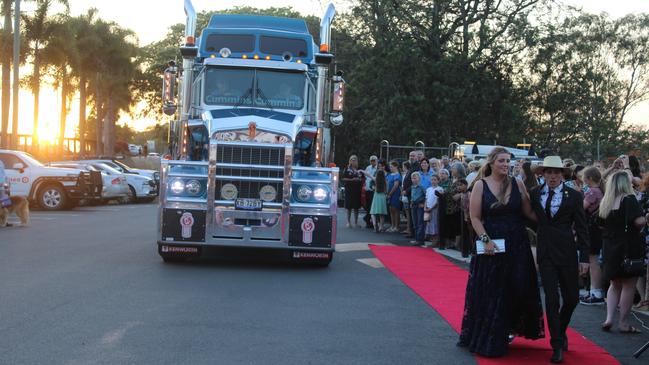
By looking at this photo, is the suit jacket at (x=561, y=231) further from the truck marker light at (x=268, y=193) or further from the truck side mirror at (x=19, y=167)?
the truck side mirror at (x=19, y=167)

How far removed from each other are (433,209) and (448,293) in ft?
22.1

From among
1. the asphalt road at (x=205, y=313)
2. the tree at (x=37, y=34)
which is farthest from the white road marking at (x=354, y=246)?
the tree at (x=37, y=34)

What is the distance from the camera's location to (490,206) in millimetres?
8039

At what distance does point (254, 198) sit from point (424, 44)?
25.9 metres

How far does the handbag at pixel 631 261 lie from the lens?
915 centimetres

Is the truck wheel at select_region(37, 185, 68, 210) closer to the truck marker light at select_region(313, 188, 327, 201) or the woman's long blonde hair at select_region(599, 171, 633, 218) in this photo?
the truck marker light at select_region(313, 188, 327, 201)

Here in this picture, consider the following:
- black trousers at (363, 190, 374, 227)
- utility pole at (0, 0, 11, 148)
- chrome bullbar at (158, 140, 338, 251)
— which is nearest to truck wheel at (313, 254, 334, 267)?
chrome bullbar at (158, 140, 338, 251)

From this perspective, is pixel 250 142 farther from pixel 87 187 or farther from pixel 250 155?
pixel 87 187

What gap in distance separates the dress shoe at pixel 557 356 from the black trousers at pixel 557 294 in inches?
3.9

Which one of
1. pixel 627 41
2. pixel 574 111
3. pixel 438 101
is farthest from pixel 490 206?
pixel 627 41

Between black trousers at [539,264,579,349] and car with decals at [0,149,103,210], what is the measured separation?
2317 centimetres

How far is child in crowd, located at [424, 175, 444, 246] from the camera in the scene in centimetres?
1848

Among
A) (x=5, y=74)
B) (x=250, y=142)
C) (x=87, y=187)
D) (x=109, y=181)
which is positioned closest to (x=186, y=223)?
(x=250, y=142)

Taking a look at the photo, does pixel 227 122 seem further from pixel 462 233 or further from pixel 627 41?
pixel 627 41
